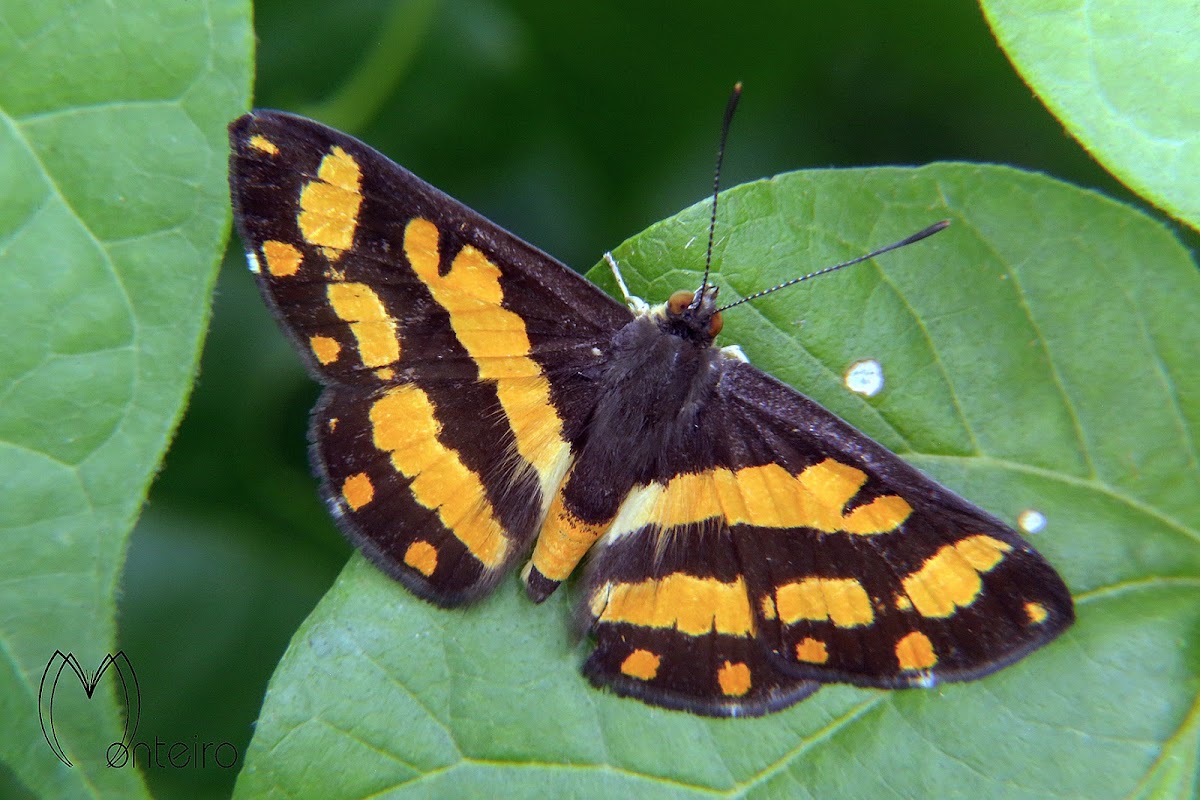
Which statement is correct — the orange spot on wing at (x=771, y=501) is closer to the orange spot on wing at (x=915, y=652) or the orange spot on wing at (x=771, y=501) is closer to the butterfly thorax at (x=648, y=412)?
the butterfly thorax at (x=648, y=412)

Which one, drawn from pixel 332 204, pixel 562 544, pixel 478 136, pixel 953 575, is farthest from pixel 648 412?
pixel 478 136

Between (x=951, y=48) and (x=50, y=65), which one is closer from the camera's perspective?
(x=50, y=65)

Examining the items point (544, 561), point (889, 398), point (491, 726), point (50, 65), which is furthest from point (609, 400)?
point (50, 65)

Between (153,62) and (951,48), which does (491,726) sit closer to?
(153,62)

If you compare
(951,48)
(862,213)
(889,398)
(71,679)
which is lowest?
(71,679)

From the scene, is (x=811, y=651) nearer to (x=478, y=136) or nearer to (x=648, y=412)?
(x=648, y=412)
